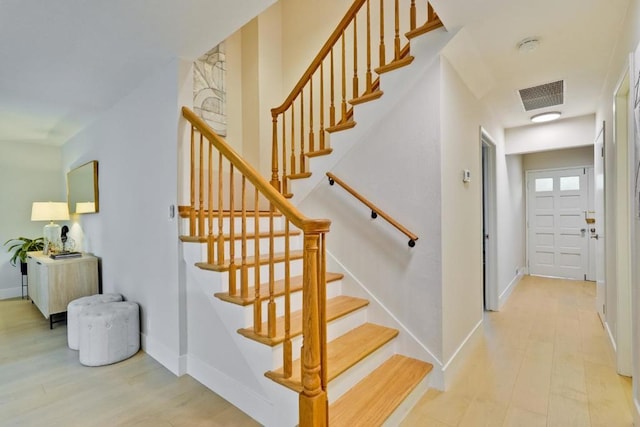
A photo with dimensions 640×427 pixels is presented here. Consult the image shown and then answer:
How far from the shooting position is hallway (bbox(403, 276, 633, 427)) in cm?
186

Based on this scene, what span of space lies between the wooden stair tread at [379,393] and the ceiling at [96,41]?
2314 mm

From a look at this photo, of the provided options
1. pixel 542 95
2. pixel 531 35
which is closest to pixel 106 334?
pixel 531 35

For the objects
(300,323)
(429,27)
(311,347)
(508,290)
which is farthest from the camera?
(508,290)

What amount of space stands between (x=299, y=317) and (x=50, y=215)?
4207mm

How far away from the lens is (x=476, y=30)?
2148 millimetres

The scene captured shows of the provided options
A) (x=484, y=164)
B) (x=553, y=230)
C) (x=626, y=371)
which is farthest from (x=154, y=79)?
(x=553, y=230)

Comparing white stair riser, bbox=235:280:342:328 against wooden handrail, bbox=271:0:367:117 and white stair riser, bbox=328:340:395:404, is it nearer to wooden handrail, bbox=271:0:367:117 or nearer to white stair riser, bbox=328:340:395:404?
white stair riser, bbox=328:340:395:404

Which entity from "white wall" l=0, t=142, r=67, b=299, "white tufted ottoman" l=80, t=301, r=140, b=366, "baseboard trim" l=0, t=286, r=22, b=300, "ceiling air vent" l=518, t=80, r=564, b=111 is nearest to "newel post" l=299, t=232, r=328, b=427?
"white tufted ottoman" l=80, t=301, r=140, b=366

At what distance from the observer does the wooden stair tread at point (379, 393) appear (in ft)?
5.49

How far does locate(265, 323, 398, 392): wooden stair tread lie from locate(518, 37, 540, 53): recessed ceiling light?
7.69 feet

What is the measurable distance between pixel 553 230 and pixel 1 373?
763 cm

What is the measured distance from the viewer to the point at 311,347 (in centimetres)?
147

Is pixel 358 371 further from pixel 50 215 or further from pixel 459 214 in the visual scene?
pixel 50 215

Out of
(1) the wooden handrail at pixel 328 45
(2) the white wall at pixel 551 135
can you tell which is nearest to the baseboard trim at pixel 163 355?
(1) the wooden handrail at pixel 328 45
